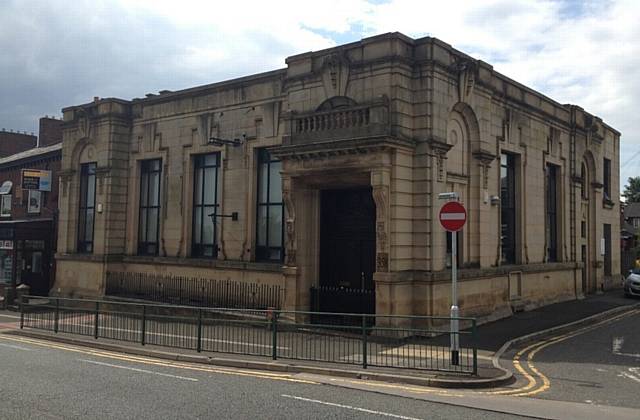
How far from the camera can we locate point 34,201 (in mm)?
32375

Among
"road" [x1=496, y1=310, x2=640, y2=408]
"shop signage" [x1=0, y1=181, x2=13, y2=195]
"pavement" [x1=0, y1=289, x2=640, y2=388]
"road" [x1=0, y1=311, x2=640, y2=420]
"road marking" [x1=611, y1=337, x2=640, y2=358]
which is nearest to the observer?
"road" [x1=0, y1=311, x2=640, y2=420]

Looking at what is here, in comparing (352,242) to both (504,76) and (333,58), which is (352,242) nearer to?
(333,58)

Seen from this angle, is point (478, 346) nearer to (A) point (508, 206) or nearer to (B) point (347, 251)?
(B) point (347, 251)

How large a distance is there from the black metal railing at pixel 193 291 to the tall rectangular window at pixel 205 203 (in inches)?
55.1

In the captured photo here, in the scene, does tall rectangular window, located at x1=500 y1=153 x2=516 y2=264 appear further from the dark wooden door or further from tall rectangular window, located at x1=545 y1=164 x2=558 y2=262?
the dark wooden door

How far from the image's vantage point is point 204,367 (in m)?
11.9

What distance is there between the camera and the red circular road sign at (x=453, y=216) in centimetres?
1200

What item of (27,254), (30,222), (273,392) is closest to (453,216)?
(273,392)

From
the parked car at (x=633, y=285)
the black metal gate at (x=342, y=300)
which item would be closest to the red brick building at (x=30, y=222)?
the black metal gate at (x=342, y=300)

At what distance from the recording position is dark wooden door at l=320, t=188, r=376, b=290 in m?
17.5

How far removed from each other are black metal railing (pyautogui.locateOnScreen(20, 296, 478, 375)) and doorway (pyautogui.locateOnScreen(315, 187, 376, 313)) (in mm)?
651

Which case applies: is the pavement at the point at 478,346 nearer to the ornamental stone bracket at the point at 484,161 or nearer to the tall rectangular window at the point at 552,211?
the tall rectangular window at the point at 552,211

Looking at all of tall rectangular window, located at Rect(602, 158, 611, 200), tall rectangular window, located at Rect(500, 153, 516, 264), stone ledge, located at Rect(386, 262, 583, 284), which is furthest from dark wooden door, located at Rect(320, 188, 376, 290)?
tall rectangular window, located at Rect(602, 158, 611, 200)

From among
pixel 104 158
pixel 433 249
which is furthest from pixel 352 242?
pixel 104 158
